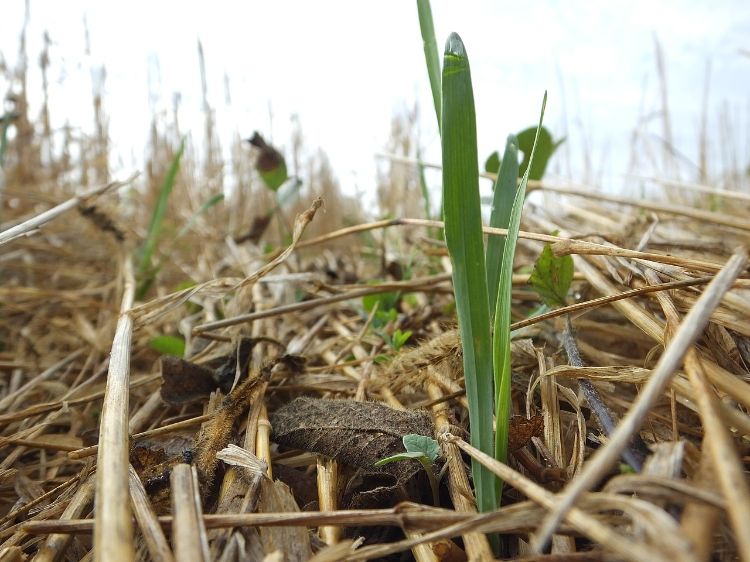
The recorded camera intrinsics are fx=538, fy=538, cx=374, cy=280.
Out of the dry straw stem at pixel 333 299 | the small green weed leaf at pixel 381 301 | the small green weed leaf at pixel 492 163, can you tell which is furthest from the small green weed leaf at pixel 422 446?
the small green weed leaf at pixel 492 163

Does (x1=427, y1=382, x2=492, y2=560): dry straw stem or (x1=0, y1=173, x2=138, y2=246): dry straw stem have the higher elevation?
(x1=0, y1=173, x2=138, y2=246): dry straw stem

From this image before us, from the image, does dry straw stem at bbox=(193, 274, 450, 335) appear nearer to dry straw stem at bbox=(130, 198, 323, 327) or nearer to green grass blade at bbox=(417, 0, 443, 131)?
dry straw stem at bbox=(130, 198, 323, 327)

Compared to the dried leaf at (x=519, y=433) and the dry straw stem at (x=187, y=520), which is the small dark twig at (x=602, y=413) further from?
the dry straw stem at (x=187, y=520)

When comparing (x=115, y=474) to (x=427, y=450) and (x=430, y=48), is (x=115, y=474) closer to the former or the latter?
(x=427, y=450)

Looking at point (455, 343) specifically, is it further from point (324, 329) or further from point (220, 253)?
point (220, 253)

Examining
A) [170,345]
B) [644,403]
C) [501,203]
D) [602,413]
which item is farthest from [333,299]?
[644,403]

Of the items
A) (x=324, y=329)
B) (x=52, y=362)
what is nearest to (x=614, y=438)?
(x=324, y=329)

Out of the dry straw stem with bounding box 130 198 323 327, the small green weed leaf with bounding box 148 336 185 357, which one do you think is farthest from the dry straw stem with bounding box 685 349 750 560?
the small green weed leaf with bounding box 148 336 185 357
